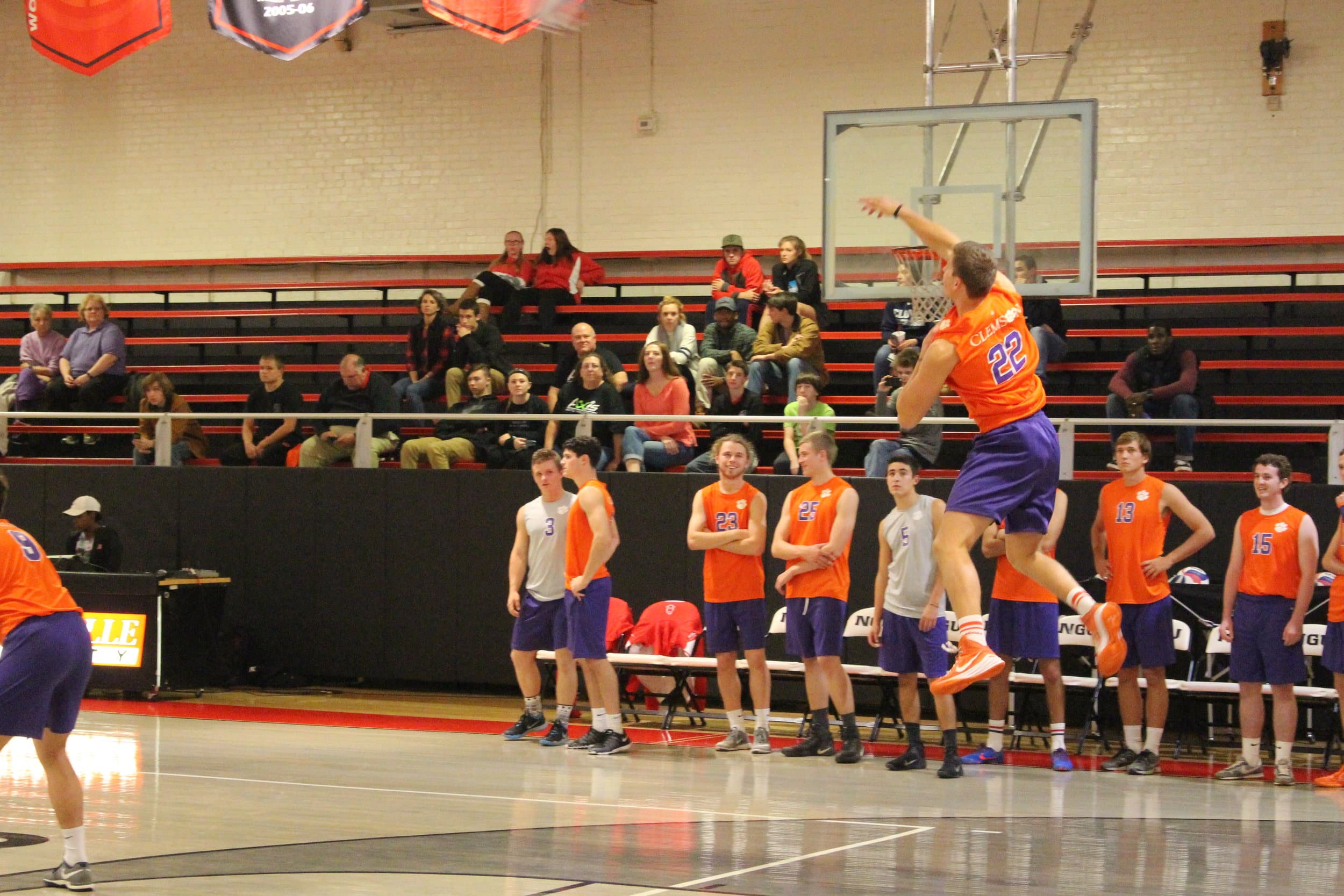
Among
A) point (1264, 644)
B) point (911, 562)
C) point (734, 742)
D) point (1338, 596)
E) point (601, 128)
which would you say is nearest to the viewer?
point (1338, 596)

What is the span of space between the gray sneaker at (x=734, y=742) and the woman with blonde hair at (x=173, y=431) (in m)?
6.41

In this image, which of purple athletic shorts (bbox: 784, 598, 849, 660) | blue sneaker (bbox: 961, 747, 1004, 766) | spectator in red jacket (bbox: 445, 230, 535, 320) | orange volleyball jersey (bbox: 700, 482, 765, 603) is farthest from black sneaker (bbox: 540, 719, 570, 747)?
spectator in red jacket (bbox: 445, 230, 535, 320)

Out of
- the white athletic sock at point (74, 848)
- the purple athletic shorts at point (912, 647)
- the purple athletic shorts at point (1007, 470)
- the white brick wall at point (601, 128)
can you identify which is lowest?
the white athletic sock at point (74, 848)

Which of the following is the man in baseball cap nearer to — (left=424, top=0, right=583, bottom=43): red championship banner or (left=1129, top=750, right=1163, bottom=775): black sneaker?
(left=424, top=0, right=583, bottom=43): red championship banner

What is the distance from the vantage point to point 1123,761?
371 inches

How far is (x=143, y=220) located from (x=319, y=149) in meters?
2.67

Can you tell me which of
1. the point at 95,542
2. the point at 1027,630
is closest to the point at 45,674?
the point at 1027,630

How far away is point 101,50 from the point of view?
14.9 metres

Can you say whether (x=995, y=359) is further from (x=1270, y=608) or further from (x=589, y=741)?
Answer: (x=589, y=741)

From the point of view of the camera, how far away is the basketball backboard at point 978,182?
33.0ft

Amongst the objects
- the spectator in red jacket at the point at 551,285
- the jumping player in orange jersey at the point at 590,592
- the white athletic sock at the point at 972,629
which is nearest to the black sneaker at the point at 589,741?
the jumping player in orange jersey at the point at 590,592

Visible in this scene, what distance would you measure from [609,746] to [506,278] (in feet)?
24.8

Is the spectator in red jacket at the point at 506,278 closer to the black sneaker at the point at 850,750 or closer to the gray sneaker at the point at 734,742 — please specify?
the gray sneaker at the point at 734,742

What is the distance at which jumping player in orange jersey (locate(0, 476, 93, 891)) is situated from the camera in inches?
230
